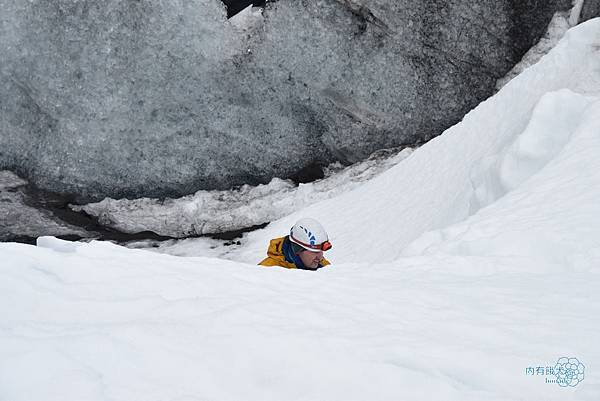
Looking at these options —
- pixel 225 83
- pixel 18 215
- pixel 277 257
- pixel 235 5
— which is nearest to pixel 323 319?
pixel 277 257

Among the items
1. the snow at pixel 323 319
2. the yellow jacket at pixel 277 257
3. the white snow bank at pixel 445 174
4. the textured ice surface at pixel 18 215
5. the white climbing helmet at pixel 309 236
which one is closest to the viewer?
the snow at pixel 323 319

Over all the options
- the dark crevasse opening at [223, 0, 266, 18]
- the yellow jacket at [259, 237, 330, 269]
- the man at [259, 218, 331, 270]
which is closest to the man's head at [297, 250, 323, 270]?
the man at [259, 218, 331, 270]

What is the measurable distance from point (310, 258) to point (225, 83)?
6994 mm

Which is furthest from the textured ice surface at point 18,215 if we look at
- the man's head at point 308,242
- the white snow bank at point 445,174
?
the man's head at point 308,242

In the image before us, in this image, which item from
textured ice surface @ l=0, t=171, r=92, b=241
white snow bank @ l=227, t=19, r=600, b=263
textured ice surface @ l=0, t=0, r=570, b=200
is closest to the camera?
white snow bank @ l=227, t=19, r=600, b=263

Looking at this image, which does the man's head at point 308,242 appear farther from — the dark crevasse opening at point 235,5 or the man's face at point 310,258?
the dark crevasse opening at point 235,5

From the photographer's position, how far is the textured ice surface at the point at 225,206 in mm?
11578

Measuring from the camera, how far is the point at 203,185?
1205cm

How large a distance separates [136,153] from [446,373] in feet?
32.8

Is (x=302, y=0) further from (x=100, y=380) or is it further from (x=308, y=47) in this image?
(x=100, y=380)

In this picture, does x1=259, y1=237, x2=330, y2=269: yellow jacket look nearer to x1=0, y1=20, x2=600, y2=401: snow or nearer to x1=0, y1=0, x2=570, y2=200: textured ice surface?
x1=0, y1=20, x2=600, y2=401: snow

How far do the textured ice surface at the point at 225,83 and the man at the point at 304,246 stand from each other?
22.0 ft

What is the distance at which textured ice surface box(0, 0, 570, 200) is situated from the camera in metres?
11.1

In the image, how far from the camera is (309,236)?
5.28 meters
